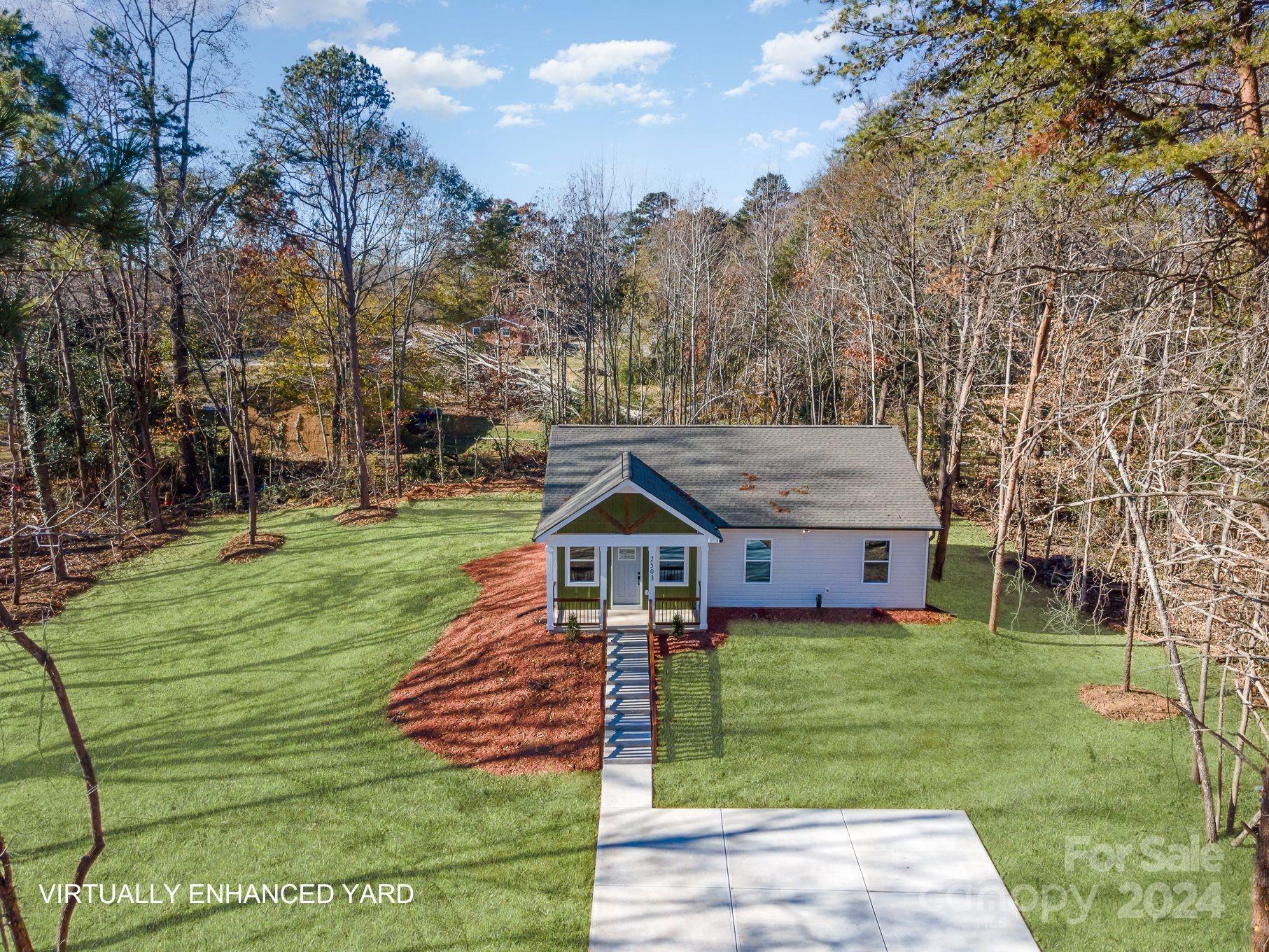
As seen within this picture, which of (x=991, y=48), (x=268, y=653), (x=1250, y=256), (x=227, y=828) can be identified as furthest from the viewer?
(x=268, y=653)

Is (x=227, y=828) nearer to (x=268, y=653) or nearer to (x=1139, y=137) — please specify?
(x=268, y=653)

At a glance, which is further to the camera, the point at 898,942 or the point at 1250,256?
the point at 1250,256

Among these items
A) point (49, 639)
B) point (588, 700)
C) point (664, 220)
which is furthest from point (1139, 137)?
point (664, 220)

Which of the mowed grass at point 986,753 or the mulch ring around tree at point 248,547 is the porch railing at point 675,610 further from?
the mulch ring around tree at point 248,547

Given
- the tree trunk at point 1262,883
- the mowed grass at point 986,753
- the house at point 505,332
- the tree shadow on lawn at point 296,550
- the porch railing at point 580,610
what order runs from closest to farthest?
the tree trunk at point 1262,883 < the mowed grass at point 986,753 < the porch railing at point 580,610 < the tree shadow on lawn at point 296,550 < the house at point 505,332

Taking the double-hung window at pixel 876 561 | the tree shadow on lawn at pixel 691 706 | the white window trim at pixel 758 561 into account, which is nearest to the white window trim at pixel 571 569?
the tree shadow on lawn at pixel 691 706

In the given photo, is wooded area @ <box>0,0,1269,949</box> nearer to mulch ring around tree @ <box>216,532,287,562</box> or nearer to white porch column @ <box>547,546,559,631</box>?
mulch ring around tree @ <box>216,532,287,562</box>

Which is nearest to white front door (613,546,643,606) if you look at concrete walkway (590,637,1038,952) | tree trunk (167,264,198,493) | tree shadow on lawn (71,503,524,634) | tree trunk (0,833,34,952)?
concrete walkway (590,637,1038,952)

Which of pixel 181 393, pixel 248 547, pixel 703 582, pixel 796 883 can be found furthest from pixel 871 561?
pixel 181 393
